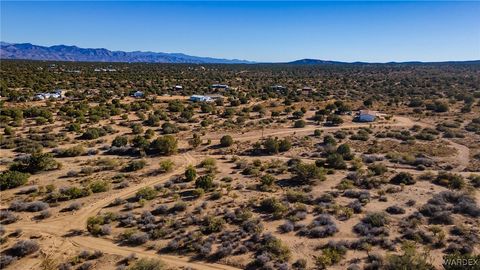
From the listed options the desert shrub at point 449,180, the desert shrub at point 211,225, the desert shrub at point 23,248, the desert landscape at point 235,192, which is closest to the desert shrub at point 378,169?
the desert landscape at point 235,192

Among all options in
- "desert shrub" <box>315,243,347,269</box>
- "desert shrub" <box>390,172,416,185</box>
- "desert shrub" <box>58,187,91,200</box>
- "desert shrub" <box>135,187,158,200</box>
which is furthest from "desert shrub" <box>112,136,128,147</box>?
"desert shrub" <box>390,172,416,185</box>

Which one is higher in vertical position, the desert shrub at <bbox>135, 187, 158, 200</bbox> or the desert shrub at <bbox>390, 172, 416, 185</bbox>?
the desert shrub at <bbox>390, 172, 416, 185</bbox>

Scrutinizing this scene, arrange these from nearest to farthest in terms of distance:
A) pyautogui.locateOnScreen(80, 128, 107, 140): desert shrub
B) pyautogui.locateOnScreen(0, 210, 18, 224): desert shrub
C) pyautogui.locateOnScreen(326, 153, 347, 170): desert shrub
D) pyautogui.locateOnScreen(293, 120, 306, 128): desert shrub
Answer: pyautogui.locateOnScreen(0, 210, 18, 224): desert shrub < pyautogui.locateOnScreen(326, 153, 347, 170): desert shrub < pyautogui.locateOnScreen(80, 128, 107, 140): desert shrub < pyautogui.locateOnScreen(293, 120, 306, 128): desert shrub

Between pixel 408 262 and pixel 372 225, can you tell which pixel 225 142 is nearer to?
pixel 372 225

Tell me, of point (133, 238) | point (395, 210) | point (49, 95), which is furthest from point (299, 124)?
point (49, 95)

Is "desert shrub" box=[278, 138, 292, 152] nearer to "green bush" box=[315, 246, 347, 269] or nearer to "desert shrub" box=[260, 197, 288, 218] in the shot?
"desert shrub" box=[260, 197, 288, 218]
